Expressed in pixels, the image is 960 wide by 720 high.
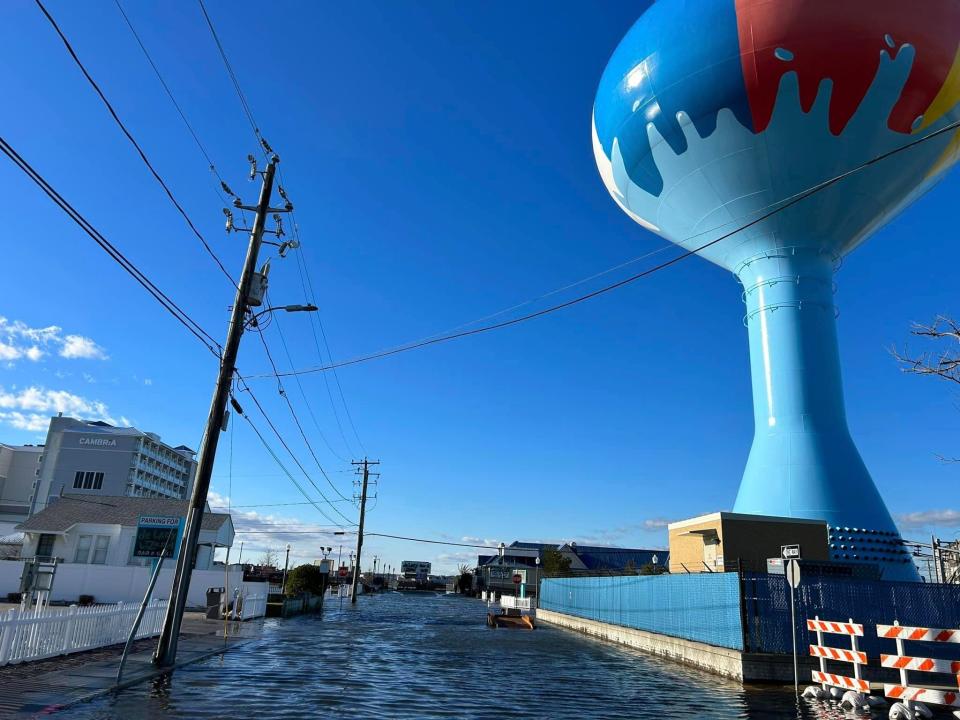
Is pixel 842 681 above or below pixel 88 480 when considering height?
below

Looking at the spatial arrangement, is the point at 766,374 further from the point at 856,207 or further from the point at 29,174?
the point at 29,174

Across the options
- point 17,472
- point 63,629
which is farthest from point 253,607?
point 17,472

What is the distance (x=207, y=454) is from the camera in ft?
49.9

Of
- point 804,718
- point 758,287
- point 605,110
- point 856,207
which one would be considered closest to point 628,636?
point 758,287

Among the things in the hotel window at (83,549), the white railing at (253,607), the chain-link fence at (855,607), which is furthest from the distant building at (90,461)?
the chain-link fence at (855,607)

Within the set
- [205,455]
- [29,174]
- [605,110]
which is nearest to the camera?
[29,174]

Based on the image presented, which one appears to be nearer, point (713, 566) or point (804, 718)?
point (804, 718)

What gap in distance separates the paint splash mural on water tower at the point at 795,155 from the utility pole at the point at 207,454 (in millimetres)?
13410

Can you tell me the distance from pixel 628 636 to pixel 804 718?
14.6 m

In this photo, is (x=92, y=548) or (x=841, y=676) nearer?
(x=841, y=676)

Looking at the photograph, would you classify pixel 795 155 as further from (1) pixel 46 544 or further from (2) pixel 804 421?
(1) pixel 46 544

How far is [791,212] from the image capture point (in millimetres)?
22125

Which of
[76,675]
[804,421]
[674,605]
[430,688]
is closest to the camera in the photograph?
[76,675]

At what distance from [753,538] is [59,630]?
60.2 feet
